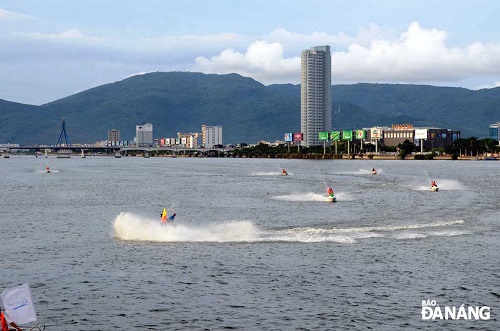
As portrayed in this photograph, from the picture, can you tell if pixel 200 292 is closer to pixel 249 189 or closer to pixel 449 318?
pixel 449 318

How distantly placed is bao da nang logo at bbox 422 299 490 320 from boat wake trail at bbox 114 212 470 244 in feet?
67.4

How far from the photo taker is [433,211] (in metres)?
80.4

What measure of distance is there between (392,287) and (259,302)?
865cm

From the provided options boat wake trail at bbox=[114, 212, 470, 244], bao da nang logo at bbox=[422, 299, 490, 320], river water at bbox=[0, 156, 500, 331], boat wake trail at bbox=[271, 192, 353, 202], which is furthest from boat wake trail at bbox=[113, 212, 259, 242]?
boat wake trail at bbox=[271, 192, 353, 202]

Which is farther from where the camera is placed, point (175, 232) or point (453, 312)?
point (175, 232)

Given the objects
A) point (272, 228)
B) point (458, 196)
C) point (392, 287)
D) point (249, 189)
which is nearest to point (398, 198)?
point (458, 196)

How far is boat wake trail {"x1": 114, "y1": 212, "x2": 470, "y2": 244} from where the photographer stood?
56.3 meters

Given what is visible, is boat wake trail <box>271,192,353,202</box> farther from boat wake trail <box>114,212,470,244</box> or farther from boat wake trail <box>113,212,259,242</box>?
boat wake trail <box>113,212,259,242</box>

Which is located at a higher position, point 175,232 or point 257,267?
point 175,232

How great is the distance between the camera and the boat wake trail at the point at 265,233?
56.3 meters

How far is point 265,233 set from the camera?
197 ft

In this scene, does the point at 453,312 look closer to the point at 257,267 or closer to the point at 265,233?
the point at 257,267

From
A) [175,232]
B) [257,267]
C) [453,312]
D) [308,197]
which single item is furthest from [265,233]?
[308,197]

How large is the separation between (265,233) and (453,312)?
2825 cm
